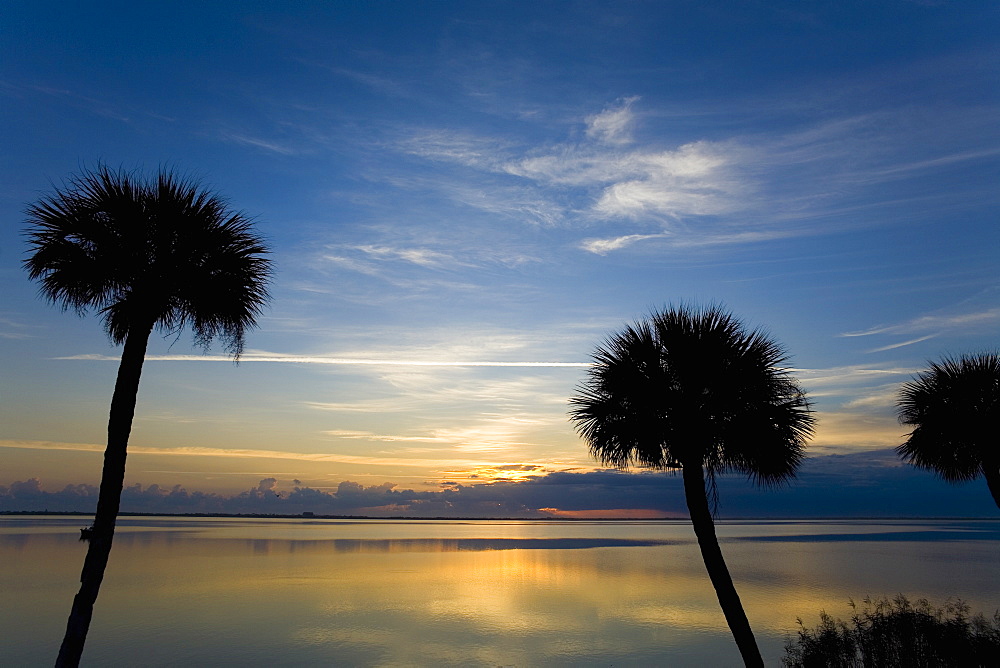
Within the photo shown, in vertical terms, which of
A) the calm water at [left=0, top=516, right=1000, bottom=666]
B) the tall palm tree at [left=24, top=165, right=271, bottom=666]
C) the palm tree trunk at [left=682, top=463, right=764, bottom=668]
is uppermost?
the tall palm tree at [left=24, top=165, right=271, bottom=666]

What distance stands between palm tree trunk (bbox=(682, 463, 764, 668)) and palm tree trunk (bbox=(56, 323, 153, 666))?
11212 mm

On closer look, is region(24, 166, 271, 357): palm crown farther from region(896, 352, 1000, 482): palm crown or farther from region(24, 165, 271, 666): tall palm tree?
region(896, 352, 1000, 482): palm crown

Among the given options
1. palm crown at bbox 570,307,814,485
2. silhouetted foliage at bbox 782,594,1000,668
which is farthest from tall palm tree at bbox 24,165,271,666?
silhouetted foliage at bbox 782,594,1000,668

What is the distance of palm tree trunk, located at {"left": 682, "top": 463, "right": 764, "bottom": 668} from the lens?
13834mm

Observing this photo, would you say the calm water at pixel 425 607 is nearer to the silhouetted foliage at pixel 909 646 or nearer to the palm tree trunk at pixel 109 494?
the silhouetted foliage at pixel 909 646

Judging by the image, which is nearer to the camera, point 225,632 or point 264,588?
point 225,632

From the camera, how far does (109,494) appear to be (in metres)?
11.7

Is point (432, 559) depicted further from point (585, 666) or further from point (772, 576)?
point (585, 666)

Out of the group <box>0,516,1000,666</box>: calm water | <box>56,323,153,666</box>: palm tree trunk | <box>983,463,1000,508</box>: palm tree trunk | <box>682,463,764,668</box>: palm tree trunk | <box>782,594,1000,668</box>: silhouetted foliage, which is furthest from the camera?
<box>0,516,1000,666</box>: calm water

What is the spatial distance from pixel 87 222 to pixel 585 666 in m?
19.9

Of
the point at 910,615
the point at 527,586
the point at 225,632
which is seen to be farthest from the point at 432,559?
the point at 910,615

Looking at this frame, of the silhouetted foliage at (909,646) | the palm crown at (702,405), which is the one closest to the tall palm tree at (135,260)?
the palm crown at (702,405)

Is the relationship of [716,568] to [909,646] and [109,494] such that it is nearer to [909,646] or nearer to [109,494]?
[909,646]

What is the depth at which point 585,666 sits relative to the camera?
22.3 m
